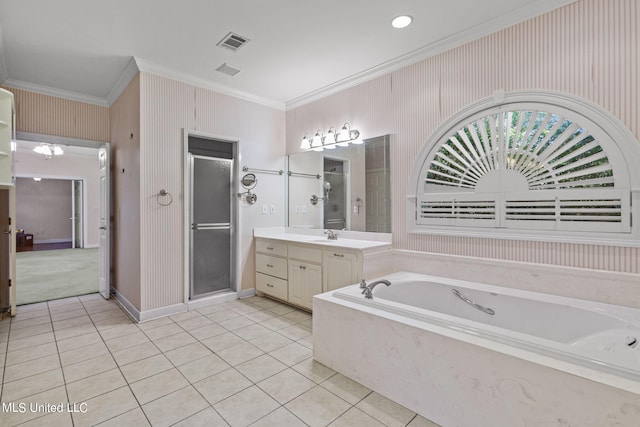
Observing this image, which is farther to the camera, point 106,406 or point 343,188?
point 343,188

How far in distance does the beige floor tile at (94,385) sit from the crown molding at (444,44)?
3.48 meters

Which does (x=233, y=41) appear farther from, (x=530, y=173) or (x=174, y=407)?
(x=174, y=407)

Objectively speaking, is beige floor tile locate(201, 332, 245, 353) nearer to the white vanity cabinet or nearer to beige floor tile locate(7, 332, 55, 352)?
the white vanity cabinet

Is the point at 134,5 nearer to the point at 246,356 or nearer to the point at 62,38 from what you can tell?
the point at 62,38

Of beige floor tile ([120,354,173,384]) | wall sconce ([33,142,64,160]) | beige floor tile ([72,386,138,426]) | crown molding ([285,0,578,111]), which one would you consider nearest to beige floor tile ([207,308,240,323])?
beige floor tile ([120,354,173,384])

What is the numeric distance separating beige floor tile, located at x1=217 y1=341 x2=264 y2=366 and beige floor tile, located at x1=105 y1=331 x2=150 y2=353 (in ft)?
2.67

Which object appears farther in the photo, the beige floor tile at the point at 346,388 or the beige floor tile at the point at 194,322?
the beige floor tile at the point at 194,322

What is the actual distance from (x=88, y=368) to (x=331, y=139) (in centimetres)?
314

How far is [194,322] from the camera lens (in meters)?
3.12

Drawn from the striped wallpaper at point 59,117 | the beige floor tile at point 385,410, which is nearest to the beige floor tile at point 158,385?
the beige floor tile at point 385,410

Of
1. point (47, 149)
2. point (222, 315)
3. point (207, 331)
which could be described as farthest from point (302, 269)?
point (47, 149)

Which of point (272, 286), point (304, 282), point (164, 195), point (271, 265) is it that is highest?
point (164, 195)

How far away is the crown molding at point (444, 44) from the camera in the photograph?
223 cm

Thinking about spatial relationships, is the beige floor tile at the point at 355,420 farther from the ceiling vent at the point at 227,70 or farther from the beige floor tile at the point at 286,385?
the ceiling vent at the point at 227,70
